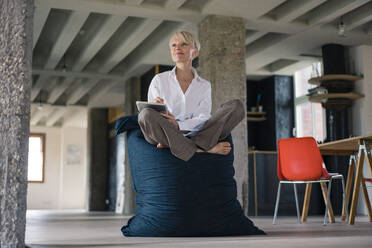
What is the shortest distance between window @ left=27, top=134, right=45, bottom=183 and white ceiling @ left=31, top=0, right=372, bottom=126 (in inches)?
274

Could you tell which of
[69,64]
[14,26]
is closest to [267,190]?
[69,64]

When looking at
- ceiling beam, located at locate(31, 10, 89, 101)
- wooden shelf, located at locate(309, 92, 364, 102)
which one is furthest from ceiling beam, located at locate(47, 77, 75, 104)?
wooden shelf, located at locate(309, 92, 364, 102)

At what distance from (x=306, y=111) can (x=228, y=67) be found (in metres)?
4.30

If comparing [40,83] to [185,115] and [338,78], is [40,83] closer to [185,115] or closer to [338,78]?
[338,78]

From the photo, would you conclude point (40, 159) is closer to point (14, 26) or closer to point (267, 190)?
point (267, 190)

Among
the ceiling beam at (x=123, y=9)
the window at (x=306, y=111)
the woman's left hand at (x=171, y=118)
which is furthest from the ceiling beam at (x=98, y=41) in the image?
the woman's left hand at (x=171, y=118)

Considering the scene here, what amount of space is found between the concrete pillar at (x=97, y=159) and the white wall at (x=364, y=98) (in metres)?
8.19

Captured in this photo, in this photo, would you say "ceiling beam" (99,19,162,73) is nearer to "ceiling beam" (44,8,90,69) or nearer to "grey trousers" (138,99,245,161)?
"ceiling beam" (44,8,90,69)

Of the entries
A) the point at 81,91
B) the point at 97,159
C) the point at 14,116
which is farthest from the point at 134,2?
the point at 97,159

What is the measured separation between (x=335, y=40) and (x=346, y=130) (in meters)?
1.58

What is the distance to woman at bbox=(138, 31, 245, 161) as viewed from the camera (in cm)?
313

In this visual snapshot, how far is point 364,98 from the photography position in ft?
28.2

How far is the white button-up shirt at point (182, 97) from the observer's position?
11.4 feet

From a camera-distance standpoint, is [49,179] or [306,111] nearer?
[306,111]
